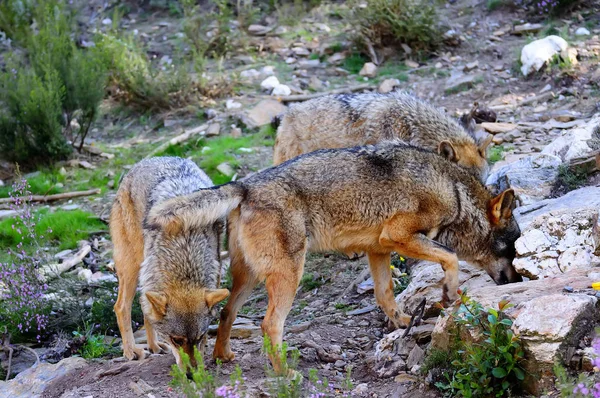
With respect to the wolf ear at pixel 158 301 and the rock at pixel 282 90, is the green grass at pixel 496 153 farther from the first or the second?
the wolf ear at pixel 158 301

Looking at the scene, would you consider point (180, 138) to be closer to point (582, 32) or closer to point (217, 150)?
point (217, 150)

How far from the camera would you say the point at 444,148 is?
789cm

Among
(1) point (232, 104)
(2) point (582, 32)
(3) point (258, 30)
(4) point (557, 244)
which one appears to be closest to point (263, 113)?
→ (1) point (232, 104)

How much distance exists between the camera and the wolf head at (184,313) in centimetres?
559

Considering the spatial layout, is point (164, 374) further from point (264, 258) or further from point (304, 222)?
point (304, 222)

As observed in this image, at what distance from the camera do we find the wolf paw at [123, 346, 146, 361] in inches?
263

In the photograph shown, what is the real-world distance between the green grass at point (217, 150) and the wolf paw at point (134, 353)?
4.51 meters

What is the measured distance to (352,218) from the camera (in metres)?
6.07

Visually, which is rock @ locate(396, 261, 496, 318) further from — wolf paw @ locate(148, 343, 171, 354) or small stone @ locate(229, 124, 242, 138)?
small stone @ locate(229, 124, 242, 138)

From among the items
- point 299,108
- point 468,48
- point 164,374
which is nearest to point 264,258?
point 164,374

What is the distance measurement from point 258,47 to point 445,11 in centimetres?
411

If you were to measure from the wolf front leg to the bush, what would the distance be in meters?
9.45

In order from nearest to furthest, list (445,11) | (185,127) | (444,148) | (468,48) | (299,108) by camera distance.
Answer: (444,148)
(299,108)
(185,127)
(468,48)
(445,11)

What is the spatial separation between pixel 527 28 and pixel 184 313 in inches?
451
